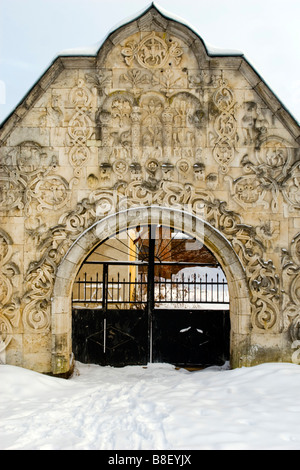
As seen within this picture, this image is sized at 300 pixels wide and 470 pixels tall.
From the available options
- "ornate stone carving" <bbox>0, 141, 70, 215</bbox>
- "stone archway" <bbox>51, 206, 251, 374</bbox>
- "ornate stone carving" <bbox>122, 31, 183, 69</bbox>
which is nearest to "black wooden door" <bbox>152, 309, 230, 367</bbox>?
"stone archway" <bbox>51, 206, 251, 374</bbox>

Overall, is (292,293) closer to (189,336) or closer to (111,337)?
(189,336)

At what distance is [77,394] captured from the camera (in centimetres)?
423

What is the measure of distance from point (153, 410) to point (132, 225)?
8.18 feet

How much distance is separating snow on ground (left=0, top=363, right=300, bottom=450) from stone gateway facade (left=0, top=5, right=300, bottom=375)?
51 centimetres

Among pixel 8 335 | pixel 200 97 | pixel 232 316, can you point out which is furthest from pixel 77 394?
pixel 200 97

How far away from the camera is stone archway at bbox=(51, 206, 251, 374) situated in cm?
489

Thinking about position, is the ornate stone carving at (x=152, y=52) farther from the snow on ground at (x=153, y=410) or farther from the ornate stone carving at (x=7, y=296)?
the snow on ground at (x=153, y=410)

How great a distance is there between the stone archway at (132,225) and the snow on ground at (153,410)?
0.54 metres

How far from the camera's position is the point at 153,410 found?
3607 mm

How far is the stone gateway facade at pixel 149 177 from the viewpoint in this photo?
4902 millimetres

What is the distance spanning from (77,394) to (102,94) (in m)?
4.27

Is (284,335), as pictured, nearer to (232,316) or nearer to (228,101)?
(232,316)

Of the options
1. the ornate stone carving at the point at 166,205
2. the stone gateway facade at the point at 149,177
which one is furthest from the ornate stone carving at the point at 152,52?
the ornate stone carving at the point at 166,205

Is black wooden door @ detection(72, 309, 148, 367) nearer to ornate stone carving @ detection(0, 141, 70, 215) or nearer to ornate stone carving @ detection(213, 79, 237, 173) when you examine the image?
ornate stone carving @ detection(0, 141, 70, 215)
